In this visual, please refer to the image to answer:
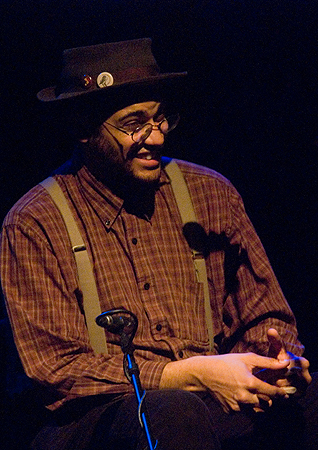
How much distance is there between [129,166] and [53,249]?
42 centimetres

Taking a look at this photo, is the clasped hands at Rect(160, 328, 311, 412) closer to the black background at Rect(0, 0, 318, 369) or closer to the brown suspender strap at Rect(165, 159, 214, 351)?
the brown suspender strap at Rect(165, 159, 214, 351)

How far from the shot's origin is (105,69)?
2.59 m

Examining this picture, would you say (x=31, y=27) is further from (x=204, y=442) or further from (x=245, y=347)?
(x=204, y=442)

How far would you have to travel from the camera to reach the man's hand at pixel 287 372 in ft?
7.61

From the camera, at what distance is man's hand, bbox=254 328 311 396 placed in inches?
91.3

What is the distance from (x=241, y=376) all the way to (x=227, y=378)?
44 millimetres

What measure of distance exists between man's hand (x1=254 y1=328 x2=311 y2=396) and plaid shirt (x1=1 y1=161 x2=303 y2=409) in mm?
197

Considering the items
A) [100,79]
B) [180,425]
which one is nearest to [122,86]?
[100,79]

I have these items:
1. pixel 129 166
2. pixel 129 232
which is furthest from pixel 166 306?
pixel 129 166

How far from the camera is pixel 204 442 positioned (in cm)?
201

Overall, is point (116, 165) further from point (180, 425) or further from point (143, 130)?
point (180, 425)

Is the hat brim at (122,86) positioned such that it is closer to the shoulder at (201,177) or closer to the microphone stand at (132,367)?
the shoulder at (201,177)

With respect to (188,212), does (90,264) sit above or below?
below

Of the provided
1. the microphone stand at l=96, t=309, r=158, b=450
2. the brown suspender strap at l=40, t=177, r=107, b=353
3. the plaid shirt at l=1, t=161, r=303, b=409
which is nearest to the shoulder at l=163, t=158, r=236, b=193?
the plaid shirt at l=1, t=161, r=303, b=409
